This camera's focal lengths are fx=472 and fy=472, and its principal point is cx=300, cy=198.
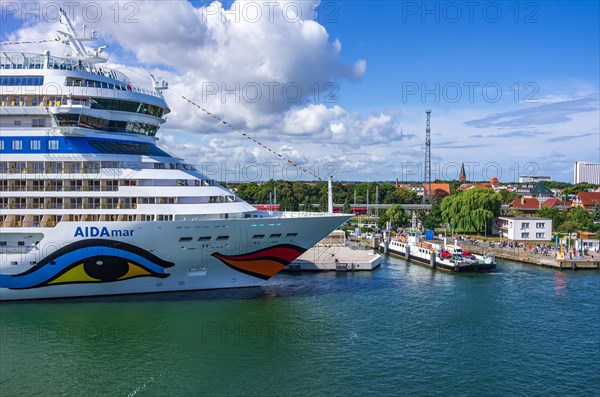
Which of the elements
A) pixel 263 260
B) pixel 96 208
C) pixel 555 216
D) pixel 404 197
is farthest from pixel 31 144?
pixel 404 197

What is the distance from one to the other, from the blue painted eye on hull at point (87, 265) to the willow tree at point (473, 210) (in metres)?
42.5

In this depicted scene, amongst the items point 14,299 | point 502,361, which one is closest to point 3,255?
point 14,299

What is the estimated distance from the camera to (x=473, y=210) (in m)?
56.1

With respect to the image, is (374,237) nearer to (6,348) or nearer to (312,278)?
(312,278)

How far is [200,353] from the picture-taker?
714 inches

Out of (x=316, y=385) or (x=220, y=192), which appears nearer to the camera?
(x=316, y=385)

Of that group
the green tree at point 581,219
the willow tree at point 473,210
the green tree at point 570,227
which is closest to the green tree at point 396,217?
the willow tree at point 473,210

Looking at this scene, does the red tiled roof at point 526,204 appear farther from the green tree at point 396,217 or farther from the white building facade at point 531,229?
the white building facade at point 531,229

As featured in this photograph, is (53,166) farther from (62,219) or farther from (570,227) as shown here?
(570,227)

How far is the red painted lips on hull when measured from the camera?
81.5ft

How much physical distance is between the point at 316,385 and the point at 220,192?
40.2 ft

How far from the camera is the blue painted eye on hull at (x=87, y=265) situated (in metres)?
22.7

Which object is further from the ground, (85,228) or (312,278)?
(85,228)

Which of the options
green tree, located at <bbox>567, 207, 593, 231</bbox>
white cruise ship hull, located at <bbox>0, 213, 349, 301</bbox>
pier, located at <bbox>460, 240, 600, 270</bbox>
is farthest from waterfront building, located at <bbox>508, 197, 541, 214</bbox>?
white cruise ship hull, located at <bbox>0, 213, 349, 301</bbox>
